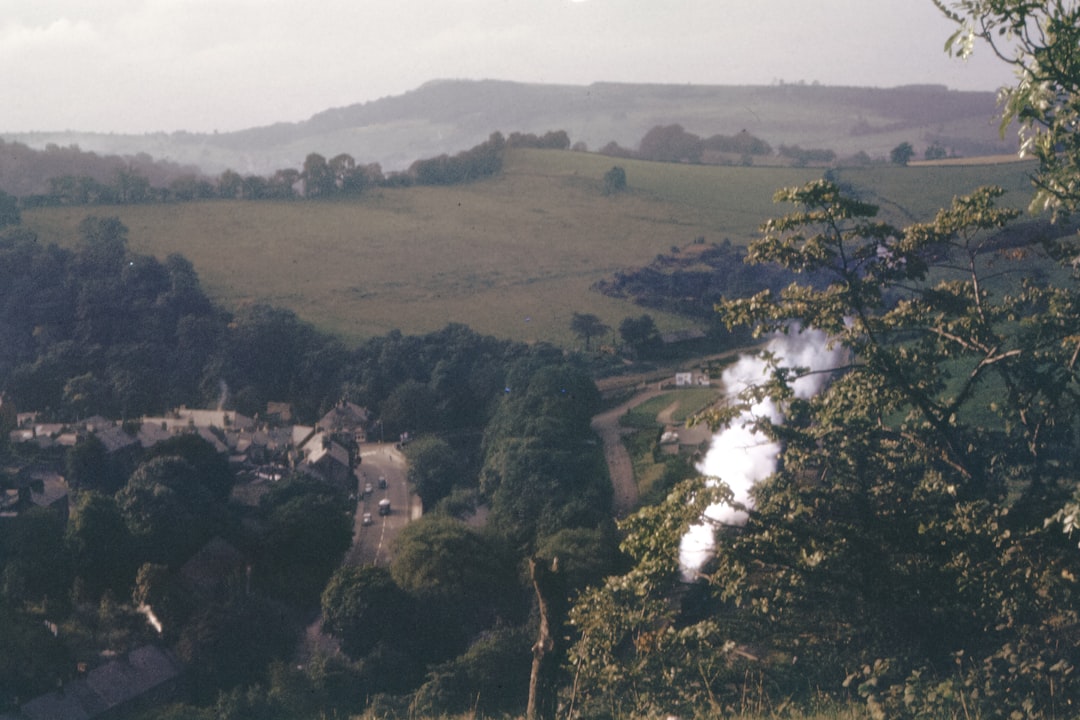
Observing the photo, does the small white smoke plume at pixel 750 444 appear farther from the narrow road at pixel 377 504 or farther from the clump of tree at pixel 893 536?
the narrow road at pixel 377 504

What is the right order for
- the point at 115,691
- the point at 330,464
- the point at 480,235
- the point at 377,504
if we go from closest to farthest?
the point at 115,691
the point at 377,504
the point at 330,464
the point at 480,235

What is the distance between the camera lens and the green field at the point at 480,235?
59906 mm

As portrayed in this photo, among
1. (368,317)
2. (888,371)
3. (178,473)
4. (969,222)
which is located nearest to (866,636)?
(888,371)

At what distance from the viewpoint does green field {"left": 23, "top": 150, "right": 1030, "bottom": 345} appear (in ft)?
197

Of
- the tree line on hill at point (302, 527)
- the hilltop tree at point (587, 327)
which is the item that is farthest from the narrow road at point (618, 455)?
the hilltop tree at point (587, 327)

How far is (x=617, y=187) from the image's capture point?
261ft

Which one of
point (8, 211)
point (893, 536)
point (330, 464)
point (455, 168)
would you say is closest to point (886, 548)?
point (893, 536)

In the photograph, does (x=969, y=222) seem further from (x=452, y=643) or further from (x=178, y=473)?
(x=178, y=473)

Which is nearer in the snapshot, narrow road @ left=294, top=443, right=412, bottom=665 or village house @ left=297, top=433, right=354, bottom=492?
narrow road @ left=294, top=443, right=412, bottom=665

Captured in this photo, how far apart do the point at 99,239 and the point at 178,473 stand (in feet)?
132

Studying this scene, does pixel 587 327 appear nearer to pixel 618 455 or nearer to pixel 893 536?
pixel 618 455

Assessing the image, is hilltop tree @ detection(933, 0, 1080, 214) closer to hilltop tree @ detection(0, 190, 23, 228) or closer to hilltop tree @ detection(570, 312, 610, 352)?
hilltop tree @ detection(570, 312, 610, 352)

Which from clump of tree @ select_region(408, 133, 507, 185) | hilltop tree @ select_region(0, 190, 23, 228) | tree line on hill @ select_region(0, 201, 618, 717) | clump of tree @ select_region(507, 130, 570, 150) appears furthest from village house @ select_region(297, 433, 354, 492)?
clump of tree @ select_region(507, 130, 570, 150)

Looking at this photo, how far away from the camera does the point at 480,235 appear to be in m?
72.7
